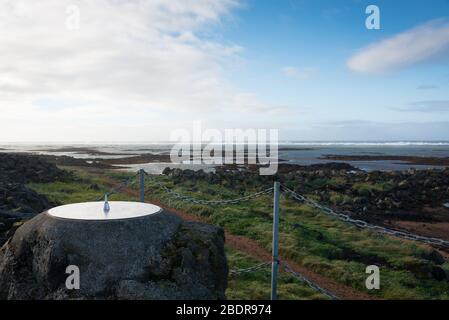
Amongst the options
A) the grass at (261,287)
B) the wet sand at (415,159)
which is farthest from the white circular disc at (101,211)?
the wet sand at (415,159)

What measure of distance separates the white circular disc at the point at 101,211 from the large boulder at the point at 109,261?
19 centimetres

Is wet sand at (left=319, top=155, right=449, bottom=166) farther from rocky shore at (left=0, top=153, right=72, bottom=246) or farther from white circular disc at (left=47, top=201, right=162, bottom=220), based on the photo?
white circular disc at (left=47, top=201, right=162, bottom=220)

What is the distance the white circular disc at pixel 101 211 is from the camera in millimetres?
7082

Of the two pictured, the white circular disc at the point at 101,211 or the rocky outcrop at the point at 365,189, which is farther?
the rocky outcrop at the point at 365,189

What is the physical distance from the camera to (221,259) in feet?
24.6

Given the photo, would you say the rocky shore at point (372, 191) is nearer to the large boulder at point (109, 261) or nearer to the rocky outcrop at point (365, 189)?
the rocky outcrop at point (365, 189)

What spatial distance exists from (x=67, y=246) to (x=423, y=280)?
9727 mm

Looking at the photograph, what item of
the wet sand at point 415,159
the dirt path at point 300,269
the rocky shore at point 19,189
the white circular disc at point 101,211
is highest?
the white circular disc at point 101,211

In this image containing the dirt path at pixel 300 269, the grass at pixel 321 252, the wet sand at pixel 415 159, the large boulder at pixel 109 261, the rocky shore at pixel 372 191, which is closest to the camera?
the large boulder at pixel 109 261

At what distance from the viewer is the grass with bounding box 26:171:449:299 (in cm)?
995

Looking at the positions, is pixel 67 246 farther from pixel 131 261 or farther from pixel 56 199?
pixel 56 199

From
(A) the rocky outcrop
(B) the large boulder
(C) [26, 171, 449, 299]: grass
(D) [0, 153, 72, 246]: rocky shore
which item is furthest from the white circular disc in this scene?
(A) the rocky outcrop

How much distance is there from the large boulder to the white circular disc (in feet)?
0.63

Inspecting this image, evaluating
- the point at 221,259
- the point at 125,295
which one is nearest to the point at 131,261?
the point at 125,295
